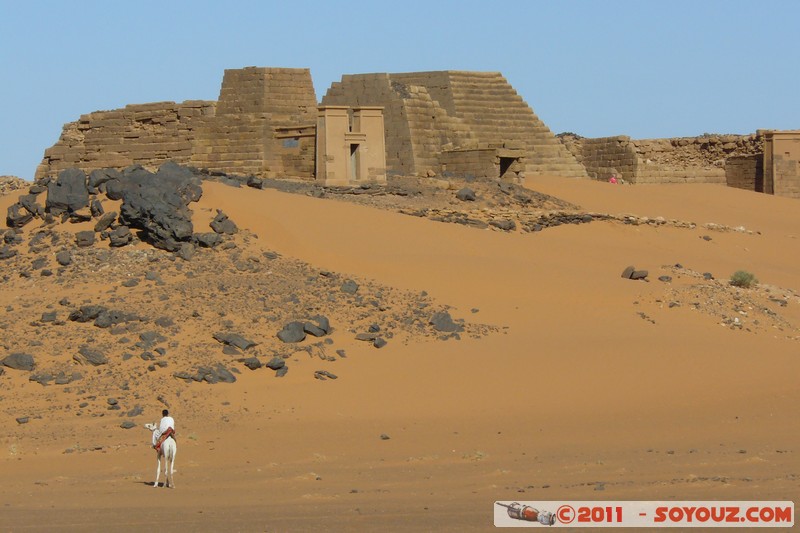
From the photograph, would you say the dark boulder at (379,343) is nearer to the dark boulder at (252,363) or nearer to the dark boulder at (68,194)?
the dark boulder at (252,363)

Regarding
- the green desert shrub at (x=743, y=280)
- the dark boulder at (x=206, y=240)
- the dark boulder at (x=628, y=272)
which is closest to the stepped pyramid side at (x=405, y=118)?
the dark boulder at (x=628, y=272)

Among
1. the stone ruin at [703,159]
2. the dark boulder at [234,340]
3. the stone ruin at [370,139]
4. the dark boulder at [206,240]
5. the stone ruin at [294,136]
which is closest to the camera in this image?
the dark boulder at [234,340]

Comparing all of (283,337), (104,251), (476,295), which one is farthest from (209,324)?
(476,295)

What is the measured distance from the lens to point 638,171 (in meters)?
39.0

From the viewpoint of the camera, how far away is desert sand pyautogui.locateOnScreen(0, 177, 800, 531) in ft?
38.8

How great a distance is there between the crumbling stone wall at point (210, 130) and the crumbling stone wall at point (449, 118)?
205cm

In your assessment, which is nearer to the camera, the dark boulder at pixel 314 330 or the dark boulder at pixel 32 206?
the dark boulder at pixel 314 330

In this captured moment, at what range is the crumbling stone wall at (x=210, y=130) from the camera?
31.5 meters

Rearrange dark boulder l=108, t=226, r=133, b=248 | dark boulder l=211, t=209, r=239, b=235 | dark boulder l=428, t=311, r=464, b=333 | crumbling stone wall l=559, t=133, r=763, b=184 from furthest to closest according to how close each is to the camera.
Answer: crumbling stone wall l=559, t=133, r=763, b=184 < dark boulder l=211, t=209, r=239, b=235 < dark boulder l=108, t=226, r=133, b=248 < dark boulder l=428, t=311, r=464, b=333

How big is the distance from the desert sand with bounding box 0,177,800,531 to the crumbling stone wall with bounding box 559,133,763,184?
13820 mm

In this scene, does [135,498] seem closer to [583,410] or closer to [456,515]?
[456,515]

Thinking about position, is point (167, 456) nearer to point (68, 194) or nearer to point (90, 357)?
point (90, 357)

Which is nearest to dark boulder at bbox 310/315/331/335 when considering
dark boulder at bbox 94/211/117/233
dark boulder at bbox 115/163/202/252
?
dark boulder at bbox 115/163/202/252

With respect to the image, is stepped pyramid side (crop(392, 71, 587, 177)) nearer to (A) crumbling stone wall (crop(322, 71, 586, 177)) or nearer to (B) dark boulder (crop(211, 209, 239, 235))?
(A) crumbling stone wall (crop(322, 71, 586, 177))
